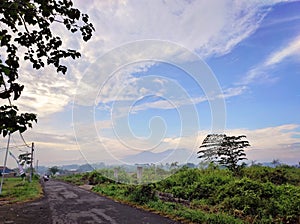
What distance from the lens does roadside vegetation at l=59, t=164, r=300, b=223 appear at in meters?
6.09

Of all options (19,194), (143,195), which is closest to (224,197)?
(143,195)

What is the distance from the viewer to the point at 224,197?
7.95 m

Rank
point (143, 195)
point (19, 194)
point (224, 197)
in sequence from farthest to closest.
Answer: point (19, 194)
point (143, 195)
point (224, 197)

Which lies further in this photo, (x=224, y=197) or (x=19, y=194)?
(x=19, y=194)

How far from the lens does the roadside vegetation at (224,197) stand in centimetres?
609

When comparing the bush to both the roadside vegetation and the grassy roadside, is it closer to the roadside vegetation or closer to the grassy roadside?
the roadside vegetation

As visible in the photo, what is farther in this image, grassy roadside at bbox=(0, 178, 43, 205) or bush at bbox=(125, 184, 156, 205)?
grassy roadside at bbox=(0, 178, 43, 205)

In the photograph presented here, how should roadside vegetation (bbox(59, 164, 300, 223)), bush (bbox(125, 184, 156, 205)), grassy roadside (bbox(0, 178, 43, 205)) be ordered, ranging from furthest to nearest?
grassy roadside (bbox(0, 178, 43, 205)) → bush (bbox(125, 184, 156, 205)) → roadside vegetation (bbox(59, 164, 300, 223))

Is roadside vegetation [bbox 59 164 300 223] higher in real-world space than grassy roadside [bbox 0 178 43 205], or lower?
Result: higher

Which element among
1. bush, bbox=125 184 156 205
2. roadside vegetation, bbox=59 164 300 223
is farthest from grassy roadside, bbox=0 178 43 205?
bush, bbox=125 184 156 205

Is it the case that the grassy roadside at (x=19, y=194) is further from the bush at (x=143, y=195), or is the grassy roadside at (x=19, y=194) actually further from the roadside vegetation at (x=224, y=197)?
the bush at (x=143, y=195)

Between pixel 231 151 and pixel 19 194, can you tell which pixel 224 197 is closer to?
pixel 231 151

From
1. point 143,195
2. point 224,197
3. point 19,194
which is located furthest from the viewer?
point 19,194

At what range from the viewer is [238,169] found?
11938 millimetres
